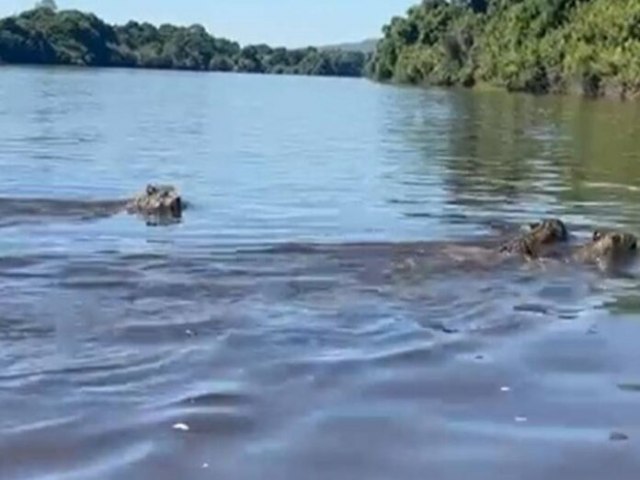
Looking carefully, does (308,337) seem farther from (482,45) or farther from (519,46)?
(482,45)

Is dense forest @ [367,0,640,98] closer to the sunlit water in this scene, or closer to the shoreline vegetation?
the shoreline vegetation

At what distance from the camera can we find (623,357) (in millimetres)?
9828

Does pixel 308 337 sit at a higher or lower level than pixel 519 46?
higher

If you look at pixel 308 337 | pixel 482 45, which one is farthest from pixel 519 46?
pixel 308 337

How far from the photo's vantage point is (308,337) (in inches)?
404

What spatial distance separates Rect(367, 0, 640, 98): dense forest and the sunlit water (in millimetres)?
63927

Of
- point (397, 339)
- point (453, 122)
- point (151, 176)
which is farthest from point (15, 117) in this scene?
point (397, 339)

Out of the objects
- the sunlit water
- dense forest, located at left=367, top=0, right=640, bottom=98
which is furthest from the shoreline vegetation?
the sunlit water

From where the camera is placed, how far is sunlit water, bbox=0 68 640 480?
7.43m

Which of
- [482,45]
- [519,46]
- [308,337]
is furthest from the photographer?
[482,45]

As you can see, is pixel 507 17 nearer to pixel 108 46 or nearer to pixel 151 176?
pixel 108 46

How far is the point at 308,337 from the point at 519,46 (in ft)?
339

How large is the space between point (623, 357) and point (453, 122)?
39.3 metres

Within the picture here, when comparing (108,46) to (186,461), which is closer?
(186,461)
